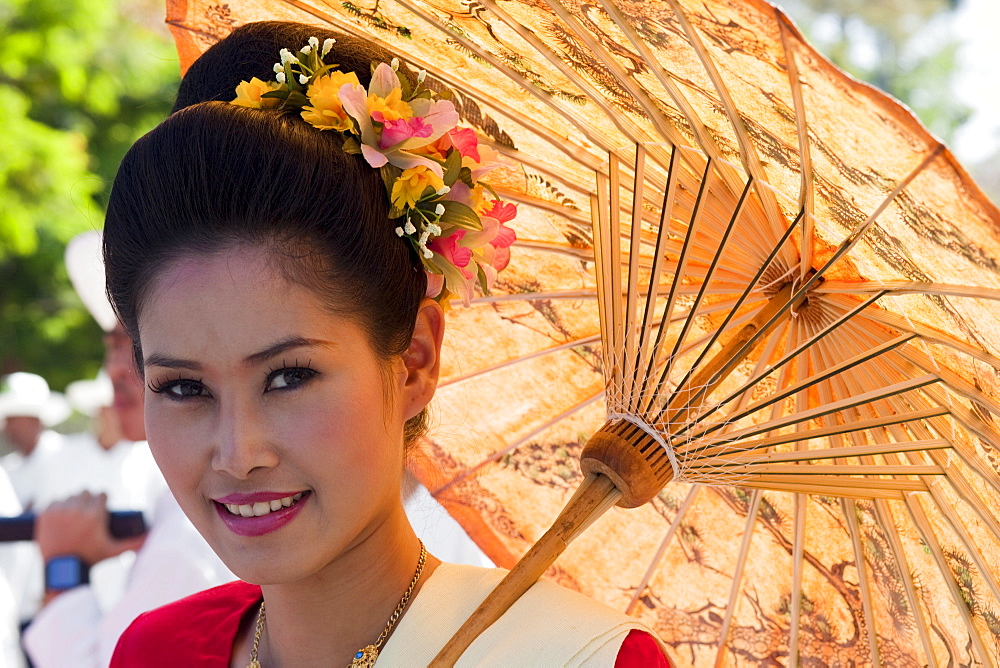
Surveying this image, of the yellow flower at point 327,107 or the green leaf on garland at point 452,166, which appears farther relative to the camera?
the green leaf on garland at point 452,166

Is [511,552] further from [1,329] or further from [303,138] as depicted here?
[1,329]

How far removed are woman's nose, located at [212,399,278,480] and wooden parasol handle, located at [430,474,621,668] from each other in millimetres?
463

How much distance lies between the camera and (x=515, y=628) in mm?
1824

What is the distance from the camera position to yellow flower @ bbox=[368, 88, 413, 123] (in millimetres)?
1803

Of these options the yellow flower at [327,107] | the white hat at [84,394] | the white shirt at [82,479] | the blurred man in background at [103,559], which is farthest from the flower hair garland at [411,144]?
the white hat at [84,394]

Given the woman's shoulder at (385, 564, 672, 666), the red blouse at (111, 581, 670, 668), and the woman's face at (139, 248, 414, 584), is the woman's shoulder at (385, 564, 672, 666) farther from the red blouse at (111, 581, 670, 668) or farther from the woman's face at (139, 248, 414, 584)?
the red blouse at (111, 581, 670, 668)

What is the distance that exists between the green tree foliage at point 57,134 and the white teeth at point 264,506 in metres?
10.0

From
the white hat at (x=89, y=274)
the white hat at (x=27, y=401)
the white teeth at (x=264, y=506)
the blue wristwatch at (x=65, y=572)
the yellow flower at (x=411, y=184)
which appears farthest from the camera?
the white hat at (x=27, y=401)

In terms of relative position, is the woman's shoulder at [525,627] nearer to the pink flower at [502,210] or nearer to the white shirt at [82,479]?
the pink flower at [502,210]

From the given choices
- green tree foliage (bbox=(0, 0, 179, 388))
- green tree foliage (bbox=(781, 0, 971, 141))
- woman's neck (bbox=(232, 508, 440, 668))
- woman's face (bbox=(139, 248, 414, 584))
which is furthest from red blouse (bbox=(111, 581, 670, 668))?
green tree foliage (bbox=(781, 0, 971, 141))

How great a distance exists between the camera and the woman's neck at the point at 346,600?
6.37ft

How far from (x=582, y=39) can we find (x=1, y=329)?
37.8 feet

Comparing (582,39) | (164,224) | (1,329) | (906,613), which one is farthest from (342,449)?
(1,329)

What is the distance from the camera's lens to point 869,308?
1911 mm
